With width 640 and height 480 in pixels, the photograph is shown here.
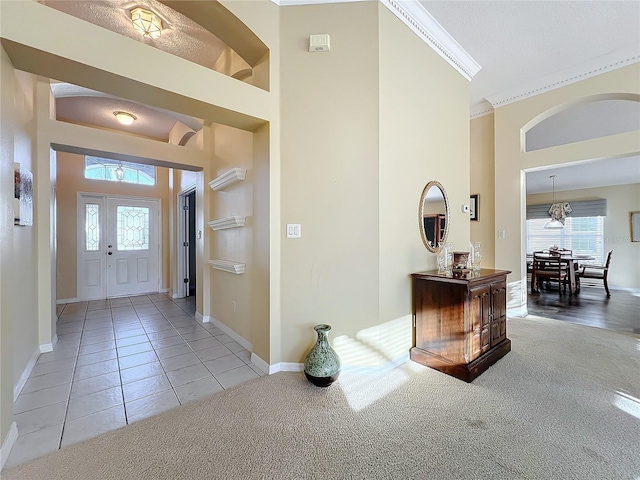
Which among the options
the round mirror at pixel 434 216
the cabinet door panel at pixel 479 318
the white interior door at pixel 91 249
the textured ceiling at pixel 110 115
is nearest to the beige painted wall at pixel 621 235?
the round mirror at pixel 434 216

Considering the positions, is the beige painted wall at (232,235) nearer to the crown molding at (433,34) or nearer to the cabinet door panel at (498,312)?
the crown molding at (433,34)

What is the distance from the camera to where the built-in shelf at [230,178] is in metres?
2.90

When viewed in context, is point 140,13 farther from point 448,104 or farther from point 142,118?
point 448,104

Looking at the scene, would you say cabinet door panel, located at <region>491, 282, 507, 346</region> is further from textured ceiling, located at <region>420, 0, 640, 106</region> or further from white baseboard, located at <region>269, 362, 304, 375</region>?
textured ceiling, located at <region>420, 0, 640, 106</region>

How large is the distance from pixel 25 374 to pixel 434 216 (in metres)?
4.00

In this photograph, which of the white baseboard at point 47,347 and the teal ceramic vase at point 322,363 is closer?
the teal ceramic vase at point 322,363

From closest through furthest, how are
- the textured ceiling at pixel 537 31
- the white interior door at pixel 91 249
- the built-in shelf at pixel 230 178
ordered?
the textured ceiling at pixel 537 31, the built-in shelf at pixel 230 178, the white interior door at pixel 91 249

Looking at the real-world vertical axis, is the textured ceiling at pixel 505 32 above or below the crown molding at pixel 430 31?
above

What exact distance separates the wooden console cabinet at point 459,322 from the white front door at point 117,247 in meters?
5.68

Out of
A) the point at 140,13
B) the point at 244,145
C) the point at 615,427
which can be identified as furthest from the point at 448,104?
the point at 140,13

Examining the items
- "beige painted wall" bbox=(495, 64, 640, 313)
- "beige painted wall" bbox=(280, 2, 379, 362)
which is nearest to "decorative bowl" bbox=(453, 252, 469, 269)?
"beige painted wall" bbox=(280, 2, 379, 362)

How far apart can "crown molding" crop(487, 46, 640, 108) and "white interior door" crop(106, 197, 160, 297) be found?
6852 mm

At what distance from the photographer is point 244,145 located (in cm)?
300

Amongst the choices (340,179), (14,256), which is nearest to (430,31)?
(340,179)
